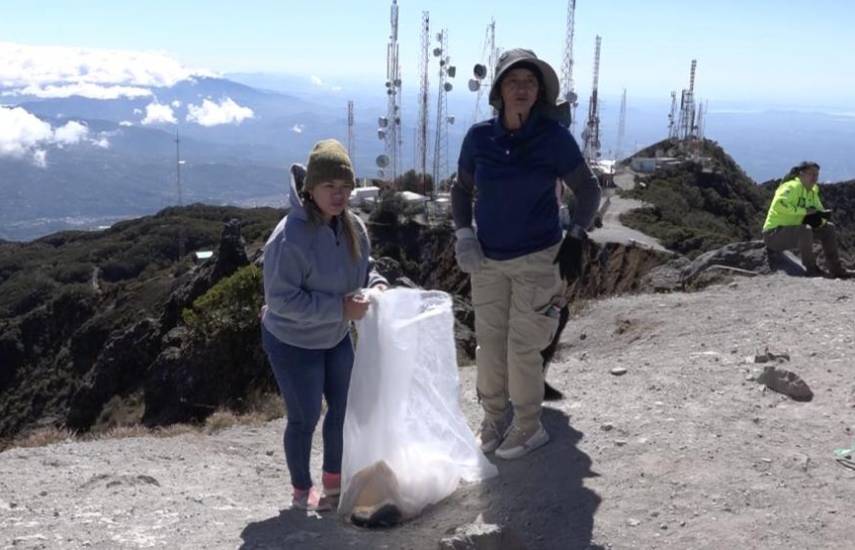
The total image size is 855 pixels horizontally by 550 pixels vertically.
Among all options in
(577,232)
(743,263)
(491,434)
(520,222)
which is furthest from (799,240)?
(520,222)

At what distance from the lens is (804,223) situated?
1223 centimetres

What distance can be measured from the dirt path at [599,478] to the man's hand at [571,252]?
1124mm

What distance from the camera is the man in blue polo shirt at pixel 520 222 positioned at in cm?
482

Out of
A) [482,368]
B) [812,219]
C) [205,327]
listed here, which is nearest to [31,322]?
[205,327]

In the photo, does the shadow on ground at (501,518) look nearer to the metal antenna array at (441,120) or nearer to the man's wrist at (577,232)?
the man's wrist at (577,232)

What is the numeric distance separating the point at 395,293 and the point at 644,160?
1916 inches

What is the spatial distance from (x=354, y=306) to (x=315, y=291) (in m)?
0.22

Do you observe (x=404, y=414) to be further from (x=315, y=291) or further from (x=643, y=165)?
(x=643, y=165)

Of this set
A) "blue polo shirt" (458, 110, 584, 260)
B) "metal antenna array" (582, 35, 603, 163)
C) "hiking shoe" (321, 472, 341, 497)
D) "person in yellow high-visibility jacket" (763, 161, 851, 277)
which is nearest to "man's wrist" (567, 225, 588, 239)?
"blue polo shirt" (458, 110, 584, 260)

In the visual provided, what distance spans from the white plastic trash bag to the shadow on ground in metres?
0.11

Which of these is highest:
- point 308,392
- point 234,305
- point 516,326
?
point 516,326

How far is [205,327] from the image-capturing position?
39.7 feet

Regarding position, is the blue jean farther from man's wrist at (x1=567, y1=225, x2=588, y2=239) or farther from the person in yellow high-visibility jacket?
the person in yellow high-visibility jacket

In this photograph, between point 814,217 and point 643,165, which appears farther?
point 643,165
